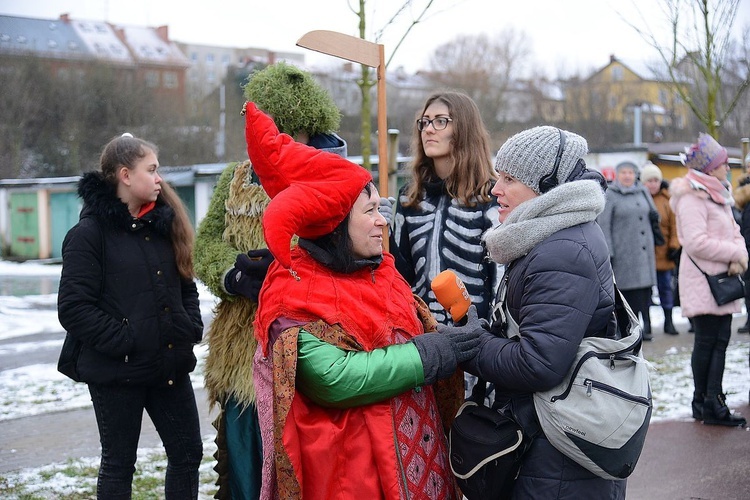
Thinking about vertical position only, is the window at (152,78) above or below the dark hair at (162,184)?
above

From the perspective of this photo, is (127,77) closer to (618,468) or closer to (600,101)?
(600,101)

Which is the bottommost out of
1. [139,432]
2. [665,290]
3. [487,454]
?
[665,290]

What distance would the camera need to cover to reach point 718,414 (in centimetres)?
598

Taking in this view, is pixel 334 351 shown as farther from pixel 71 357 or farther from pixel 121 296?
pixel 71 357

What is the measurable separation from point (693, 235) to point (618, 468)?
3.84m

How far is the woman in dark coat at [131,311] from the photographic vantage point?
360 cm

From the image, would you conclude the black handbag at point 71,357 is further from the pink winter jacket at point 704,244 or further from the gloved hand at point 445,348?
the pink winter jacket at point 704,244

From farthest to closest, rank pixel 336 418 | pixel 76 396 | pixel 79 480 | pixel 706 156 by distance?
pixel 76 396, pixel 706 156, pixel 79 480, pixel 336 418

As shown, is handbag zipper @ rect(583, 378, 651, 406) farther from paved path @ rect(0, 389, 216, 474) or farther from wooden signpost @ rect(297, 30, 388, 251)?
paved path @ rect(0, 389, 216, 474)

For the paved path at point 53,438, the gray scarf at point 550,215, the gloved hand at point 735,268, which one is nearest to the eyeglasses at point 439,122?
the gray scarf at point 550,215

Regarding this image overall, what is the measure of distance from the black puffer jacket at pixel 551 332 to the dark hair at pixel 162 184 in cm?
188

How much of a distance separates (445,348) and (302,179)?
69 centimetres

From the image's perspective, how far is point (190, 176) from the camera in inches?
835

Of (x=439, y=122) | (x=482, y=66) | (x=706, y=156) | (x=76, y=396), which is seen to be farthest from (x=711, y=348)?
(x=482, y=66)
